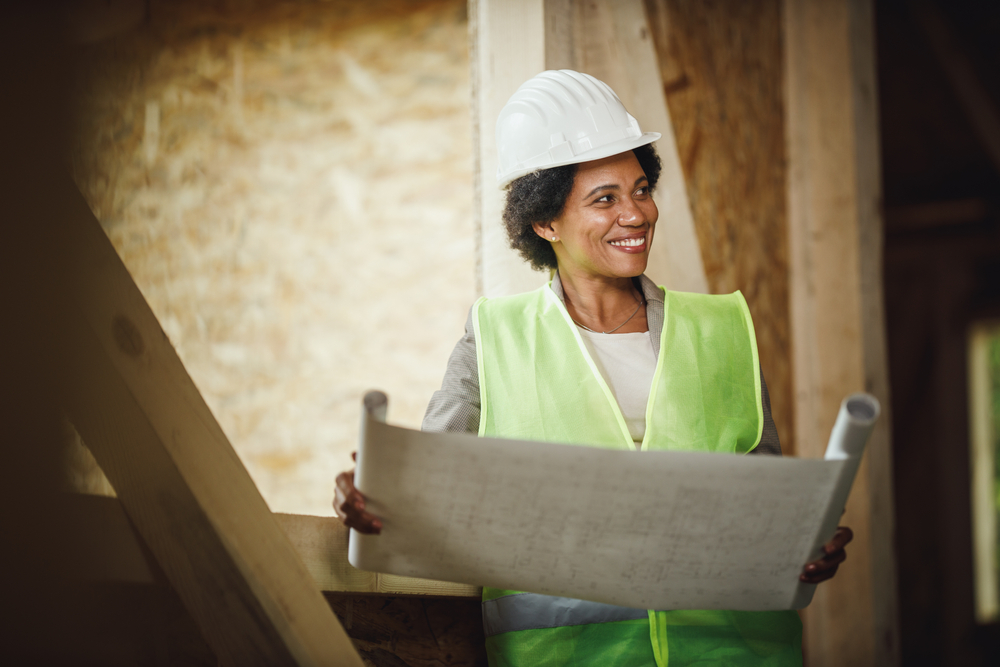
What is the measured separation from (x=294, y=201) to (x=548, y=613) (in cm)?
220

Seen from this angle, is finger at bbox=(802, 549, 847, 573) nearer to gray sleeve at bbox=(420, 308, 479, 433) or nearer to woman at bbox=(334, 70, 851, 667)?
woman at bbox=(334, 70, 851, 667)

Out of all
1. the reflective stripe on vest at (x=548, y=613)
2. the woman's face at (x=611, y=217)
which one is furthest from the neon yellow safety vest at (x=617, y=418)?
the woman's face at (x=611, y=217)

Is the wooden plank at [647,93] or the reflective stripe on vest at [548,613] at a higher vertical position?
the wooden plank at [647,93]

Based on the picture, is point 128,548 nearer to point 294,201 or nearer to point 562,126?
point 562,126

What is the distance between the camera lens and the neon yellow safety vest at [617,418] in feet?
4.67

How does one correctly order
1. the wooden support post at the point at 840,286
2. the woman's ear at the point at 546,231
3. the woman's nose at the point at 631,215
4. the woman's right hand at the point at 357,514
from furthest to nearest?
the wooden support post at the point at 840,286 → the woman's ear at the point at 546,231 → the woman's nose at the point at 631,215 → the woman's right hand at the point at 357,514

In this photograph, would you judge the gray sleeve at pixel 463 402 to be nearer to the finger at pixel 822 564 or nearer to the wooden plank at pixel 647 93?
the finger at pixel 822 564

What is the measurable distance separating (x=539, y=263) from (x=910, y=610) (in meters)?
6.32

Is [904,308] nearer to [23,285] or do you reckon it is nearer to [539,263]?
[539,263]

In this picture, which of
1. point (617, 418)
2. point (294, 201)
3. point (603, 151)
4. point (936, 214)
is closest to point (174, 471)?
point (617, 418)

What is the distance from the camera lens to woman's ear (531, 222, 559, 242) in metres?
1.77

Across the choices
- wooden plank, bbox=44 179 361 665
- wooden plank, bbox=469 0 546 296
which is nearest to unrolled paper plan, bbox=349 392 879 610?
wooden plank, bbox=44 179 361 665

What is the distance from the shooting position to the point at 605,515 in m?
1.18

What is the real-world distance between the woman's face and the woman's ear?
56mm
